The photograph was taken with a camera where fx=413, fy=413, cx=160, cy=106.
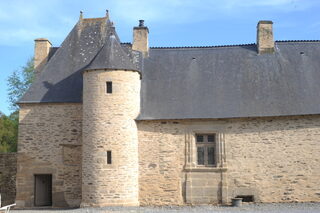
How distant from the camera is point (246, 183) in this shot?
14.8 m

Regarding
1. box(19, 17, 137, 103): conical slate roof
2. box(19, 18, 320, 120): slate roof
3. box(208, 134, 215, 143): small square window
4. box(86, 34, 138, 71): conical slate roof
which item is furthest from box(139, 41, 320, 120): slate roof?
box(19, 17, 137, 103): conical slate roof

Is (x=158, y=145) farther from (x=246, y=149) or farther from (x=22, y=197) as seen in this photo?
(x=22, y=197)

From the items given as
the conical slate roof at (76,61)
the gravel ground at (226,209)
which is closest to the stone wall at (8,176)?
the conical slate roof at (76,61)

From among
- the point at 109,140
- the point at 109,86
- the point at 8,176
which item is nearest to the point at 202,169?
the point at 109,140

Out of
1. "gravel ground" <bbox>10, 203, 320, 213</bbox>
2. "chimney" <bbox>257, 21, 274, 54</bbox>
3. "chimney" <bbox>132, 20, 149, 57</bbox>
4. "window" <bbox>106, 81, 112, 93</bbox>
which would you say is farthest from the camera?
"chimney" <bbox>132, 20, 149, 57</bbox>

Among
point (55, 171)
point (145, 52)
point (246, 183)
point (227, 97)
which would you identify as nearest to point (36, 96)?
point (55, 171)

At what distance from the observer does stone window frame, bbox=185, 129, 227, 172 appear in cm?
1493

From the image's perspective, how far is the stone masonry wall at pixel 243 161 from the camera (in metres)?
14.6

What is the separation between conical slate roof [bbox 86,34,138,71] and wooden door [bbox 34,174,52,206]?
483 cm

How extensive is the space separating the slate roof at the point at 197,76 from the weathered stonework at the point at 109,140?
58 cm

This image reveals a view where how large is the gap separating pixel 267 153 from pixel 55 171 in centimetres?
784

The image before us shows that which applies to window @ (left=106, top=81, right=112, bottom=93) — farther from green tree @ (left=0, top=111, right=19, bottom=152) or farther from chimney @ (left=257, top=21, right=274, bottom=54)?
green tree @ (left=0, top=111, right=19, bottom=152)

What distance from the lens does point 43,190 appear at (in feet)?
53.7

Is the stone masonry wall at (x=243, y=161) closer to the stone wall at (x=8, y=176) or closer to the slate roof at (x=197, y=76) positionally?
the slate roof at (x=197, y=76)
